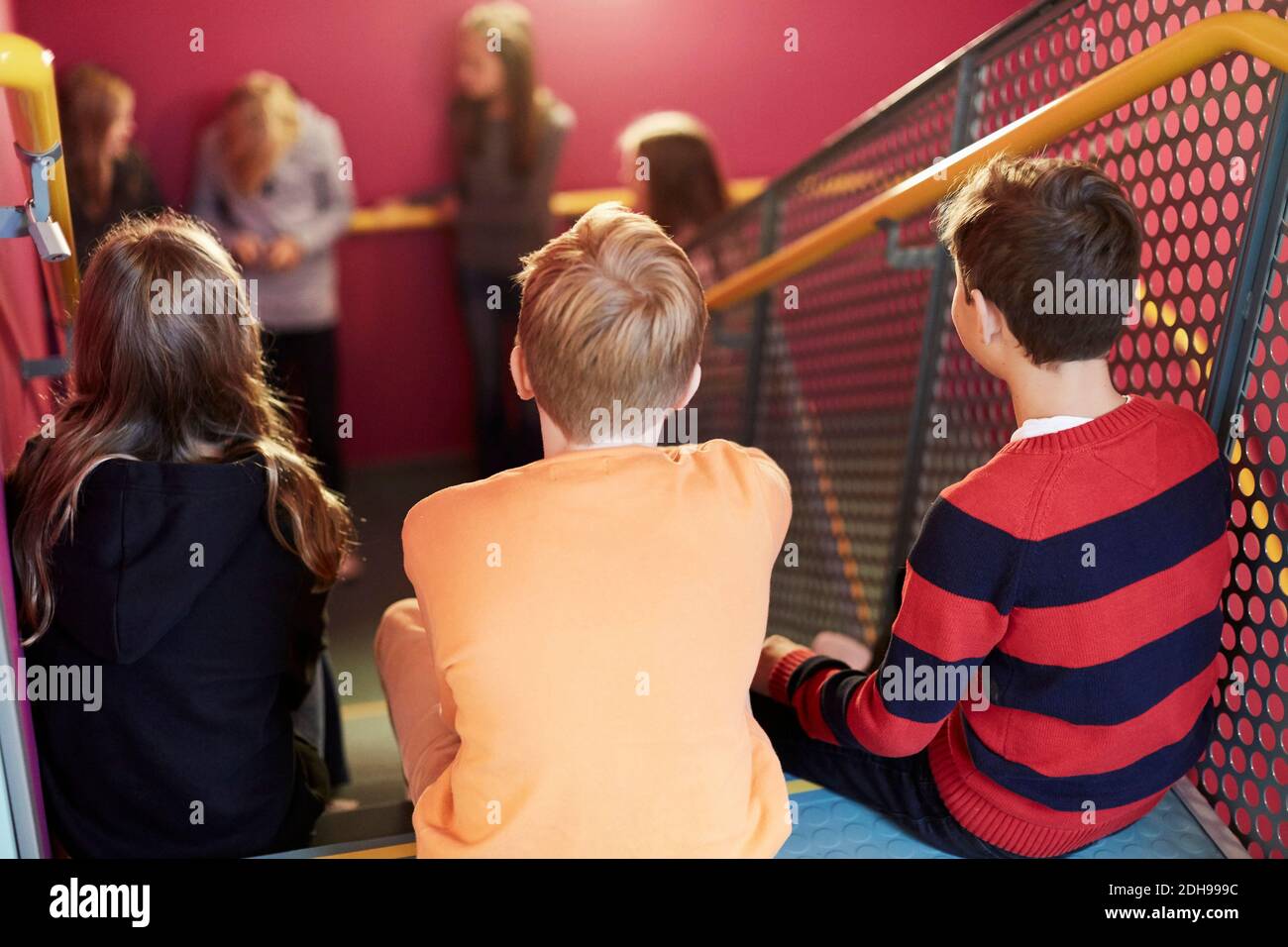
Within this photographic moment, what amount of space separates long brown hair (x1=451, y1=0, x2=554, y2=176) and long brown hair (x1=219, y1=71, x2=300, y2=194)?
61 centimetres

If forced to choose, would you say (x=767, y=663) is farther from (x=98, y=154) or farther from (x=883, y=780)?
(x=98, y=154)

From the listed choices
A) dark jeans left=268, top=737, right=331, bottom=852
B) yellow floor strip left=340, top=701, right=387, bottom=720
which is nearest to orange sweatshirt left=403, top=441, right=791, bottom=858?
dark jeans left=268, top=737, right=331, bottom=852

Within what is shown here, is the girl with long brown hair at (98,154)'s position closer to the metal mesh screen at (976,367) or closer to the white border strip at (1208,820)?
the metal mesh screen at (976,367)

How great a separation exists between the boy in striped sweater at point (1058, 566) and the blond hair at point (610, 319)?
1.24 feet

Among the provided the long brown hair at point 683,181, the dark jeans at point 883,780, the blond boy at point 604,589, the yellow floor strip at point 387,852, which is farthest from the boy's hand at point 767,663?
the long brown hair at point 683,181

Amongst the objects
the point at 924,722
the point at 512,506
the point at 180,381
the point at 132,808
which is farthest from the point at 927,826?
the point at 180,381

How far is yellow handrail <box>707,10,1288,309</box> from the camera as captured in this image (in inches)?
47.8

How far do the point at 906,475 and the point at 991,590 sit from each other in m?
1.20

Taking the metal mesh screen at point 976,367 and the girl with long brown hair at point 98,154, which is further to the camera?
the girl with long brown hair at point 98,154

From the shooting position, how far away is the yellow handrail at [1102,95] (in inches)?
47.8

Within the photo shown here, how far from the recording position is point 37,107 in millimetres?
1406

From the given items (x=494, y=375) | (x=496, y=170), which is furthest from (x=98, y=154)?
(x=494, y=375)

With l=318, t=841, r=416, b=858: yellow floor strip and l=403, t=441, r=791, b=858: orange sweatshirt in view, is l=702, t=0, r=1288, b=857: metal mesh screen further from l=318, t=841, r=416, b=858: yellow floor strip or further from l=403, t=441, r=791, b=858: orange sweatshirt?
l=318, t=841, r=416, b=858: yellow floor strip

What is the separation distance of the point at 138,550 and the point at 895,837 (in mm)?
1092
